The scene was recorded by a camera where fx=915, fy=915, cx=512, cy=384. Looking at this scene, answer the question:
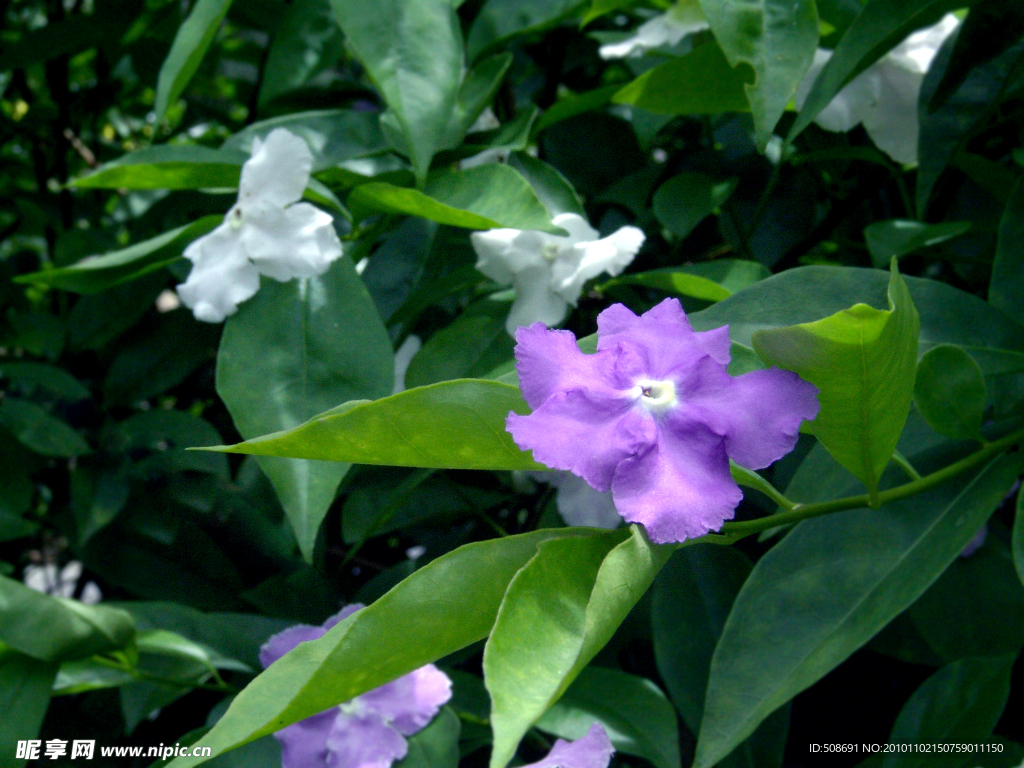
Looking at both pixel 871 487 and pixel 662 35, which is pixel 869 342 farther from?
pixel 662 35

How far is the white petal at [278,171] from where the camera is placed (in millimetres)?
749

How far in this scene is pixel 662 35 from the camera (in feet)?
2.99

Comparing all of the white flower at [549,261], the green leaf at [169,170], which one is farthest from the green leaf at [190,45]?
the white flower at [549,261]

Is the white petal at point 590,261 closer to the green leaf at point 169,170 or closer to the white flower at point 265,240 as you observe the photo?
the white flower at point 265,240

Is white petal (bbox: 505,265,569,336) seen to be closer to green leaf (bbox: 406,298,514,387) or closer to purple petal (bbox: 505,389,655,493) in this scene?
green leaf (bbox: 406,298,514,387)

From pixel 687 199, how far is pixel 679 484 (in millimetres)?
476

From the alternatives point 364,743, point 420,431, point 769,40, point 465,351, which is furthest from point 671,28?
point 364,743

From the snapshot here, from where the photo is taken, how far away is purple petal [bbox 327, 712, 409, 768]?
0.72 metres

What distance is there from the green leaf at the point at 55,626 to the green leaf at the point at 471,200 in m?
0.40

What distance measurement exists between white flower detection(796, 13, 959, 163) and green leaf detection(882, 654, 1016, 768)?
0.44m

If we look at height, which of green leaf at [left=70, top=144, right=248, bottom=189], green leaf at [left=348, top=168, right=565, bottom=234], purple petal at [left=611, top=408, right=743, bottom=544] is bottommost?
purple petal at [left=611, top=408, right=743, bottom=544]

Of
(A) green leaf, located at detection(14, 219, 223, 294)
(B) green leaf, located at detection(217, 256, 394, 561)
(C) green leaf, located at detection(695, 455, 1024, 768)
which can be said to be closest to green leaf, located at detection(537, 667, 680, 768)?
(C) green leaf, located at detection(695, 455, 1024, 768)

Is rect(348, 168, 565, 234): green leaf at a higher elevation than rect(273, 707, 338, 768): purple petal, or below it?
higher

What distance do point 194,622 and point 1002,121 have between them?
87cm
